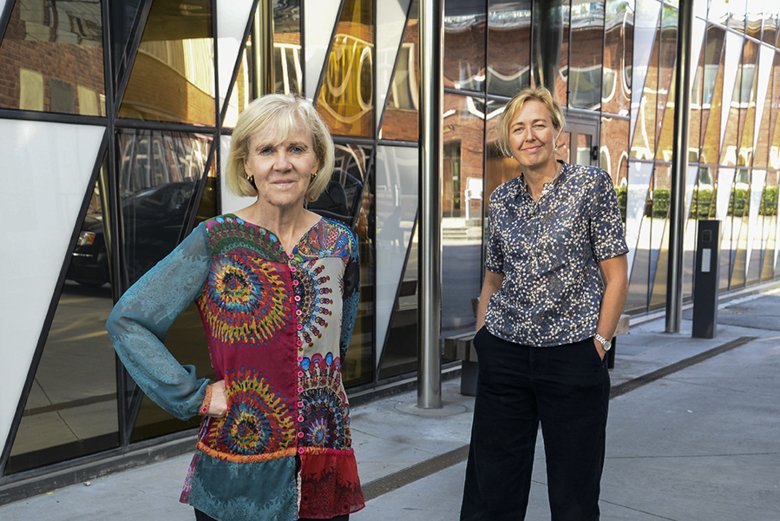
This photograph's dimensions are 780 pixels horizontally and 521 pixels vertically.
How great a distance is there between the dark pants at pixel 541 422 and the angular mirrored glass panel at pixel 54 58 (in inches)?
124

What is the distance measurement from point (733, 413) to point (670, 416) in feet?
1.90

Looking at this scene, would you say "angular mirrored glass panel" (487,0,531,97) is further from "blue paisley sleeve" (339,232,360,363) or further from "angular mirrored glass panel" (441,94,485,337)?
"blue paisley sleeve" (339,232,360,363)

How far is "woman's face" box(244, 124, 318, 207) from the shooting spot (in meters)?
2.04

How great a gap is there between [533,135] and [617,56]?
9979 mm

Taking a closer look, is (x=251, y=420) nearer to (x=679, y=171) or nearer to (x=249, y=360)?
(x=249, y=360)

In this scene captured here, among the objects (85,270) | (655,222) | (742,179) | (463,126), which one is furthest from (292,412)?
(742,179)

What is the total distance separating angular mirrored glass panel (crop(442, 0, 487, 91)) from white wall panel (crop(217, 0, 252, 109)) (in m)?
2.96

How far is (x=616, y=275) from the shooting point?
10.8 feet

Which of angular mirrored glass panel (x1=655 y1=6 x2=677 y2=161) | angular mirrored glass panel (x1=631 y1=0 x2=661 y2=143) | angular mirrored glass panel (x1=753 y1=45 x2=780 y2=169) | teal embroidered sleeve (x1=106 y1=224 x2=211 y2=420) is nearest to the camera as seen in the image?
teal embroidered sleeve (x1=106 y1=224 x2=211 y2=420)

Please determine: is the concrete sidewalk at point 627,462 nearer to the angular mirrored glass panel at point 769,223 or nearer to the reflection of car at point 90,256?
the reflection of car at point 90,256

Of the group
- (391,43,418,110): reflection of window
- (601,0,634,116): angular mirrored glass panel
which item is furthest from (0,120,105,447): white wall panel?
(601,0,634,116): angular mirrored glass panel

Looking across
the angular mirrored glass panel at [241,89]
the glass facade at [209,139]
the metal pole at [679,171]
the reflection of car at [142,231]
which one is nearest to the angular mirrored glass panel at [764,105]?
the glass facade at [209,139]

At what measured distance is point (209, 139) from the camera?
6.02 metres

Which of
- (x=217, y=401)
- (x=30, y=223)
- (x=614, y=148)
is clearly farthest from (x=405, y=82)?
(x=217, y=401)
